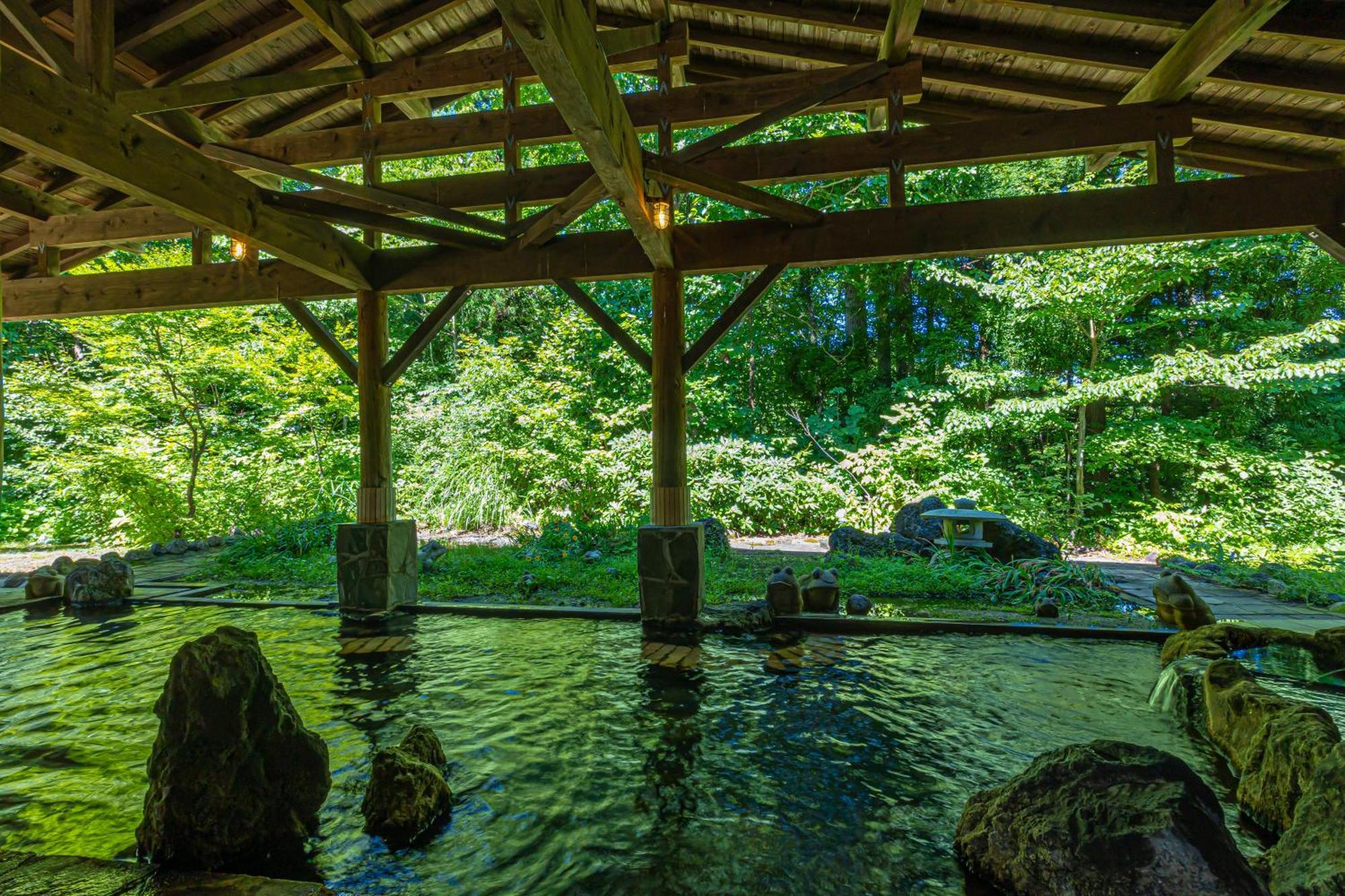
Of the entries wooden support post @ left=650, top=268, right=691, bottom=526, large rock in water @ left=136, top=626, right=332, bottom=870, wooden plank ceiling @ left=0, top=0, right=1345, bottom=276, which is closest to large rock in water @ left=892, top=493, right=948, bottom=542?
wooden support post @ left=650, top=268, right=691, bottom=526

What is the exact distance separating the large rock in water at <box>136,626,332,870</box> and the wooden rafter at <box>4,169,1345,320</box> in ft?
12.1

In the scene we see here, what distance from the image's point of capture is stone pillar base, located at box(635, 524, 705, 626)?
501cm

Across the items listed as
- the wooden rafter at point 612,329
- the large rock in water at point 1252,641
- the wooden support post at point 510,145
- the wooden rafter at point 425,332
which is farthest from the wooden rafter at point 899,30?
the large rock in water at point 1252,641

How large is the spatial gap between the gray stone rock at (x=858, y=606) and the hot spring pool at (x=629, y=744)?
62 cm

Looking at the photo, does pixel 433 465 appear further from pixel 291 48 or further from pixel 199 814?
pixel 199 814

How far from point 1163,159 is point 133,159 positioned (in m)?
6.46

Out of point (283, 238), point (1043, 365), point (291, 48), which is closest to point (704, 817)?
point (283, 238)

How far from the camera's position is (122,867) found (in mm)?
2047

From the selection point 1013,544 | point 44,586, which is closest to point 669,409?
point 1013,544

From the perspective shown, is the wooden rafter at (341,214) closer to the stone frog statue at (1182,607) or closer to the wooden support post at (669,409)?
the wooden support post at (669,409)

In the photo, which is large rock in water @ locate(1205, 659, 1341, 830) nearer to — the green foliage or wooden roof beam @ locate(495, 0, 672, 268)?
wooden roof beam @ locate(495, 0, 672, 268)

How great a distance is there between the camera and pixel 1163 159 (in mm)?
4512

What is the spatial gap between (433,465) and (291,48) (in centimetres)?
619

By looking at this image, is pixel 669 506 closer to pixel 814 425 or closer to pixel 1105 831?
pixel 1105 831
